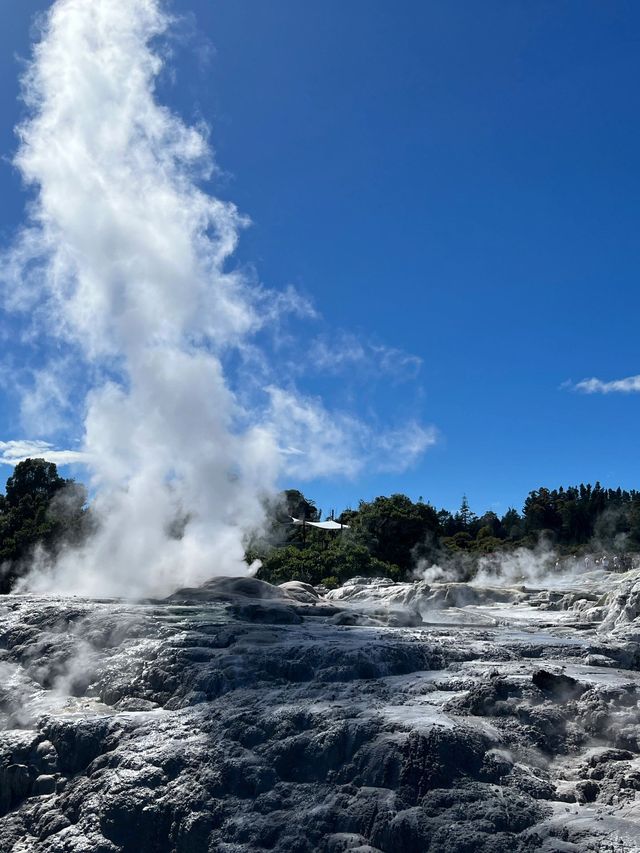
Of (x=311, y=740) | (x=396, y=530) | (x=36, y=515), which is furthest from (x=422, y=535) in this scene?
(x=311, y=740)

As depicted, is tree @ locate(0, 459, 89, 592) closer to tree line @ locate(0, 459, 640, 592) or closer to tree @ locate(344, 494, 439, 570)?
tree line @ locate(0, 459, 640, 592)

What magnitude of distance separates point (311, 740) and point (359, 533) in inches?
1592

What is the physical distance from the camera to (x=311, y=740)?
9.30 meters

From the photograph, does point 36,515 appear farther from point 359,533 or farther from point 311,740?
point 311,740

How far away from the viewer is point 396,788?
8.32 metres

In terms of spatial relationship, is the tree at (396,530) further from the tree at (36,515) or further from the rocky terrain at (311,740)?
the rocky terrain at (311,740)

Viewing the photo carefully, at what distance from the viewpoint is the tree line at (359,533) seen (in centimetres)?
3712

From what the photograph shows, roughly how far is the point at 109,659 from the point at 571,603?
18889 mm

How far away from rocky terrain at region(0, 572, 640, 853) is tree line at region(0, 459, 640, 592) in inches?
902

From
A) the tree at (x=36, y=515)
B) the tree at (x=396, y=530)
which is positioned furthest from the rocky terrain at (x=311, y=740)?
the tree at (x=396, y=530)

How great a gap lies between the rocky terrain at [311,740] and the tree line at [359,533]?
2291 centimetres

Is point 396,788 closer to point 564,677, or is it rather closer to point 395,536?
point 564,677

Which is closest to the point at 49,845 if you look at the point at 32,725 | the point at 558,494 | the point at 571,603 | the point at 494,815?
the point at 32,725

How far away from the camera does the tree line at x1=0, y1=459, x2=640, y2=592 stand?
37.1m
